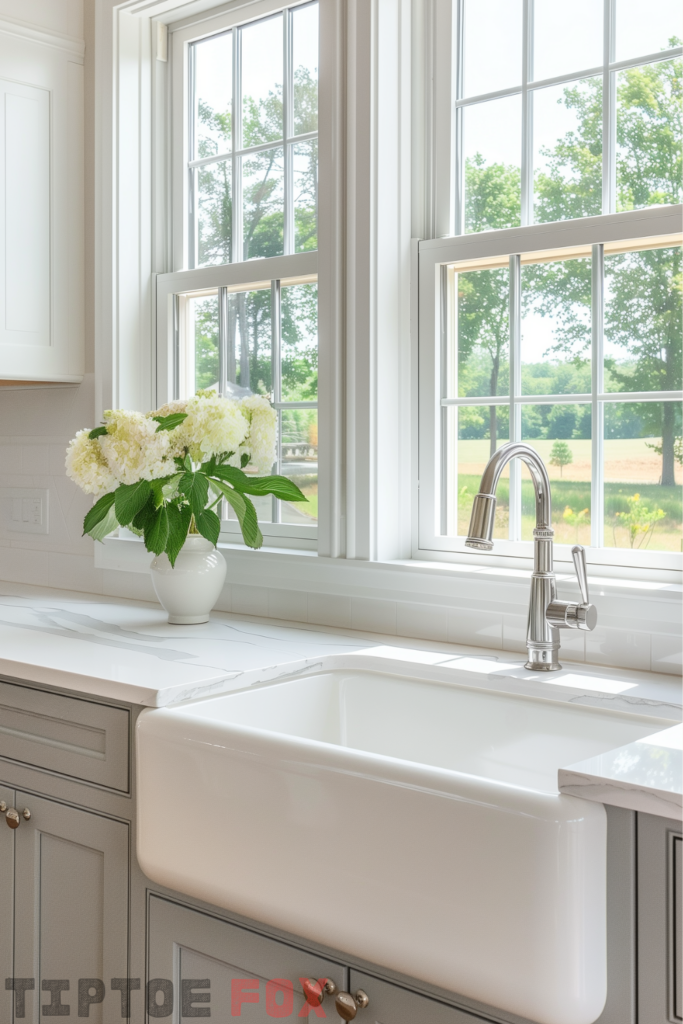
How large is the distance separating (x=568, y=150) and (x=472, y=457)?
0.60 m

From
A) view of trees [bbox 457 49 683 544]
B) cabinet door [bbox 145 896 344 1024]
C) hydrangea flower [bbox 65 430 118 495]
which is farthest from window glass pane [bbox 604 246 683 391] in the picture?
cabinet door [bbox 145 896 344 1024]

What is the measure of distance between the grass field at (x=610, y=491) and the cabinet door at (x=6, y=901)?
1035 millimetres

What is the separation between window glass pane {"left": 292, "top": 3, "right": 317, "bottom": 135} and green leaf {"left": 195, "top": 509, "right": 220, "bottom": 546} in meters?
0.96

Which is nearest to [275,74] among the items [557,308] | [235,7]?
[235,7]

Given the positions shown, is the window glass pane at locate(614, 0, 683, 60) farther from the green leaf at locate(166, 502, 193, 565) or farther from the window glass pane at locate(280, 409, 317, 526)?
the green leaf at locate(166, 502, 193, 565)

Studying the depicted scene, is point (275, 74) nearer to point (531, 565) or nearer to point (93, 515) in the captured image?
point (93, 515)

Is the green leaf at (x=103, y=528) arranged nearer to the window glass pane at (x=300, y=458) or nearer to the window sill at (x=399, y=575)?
the window sill at (x=399, y=575)

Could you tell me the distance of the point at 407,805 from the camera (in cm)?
100

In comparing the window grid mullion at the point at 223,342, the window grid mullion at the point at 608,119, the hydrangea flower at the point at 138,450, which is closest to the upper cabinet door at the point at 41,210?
the window grid mullion at the point at 223,342

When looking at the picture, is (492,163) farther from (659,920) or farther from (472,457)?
(659,920)

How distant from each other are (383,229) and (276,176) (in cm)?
48

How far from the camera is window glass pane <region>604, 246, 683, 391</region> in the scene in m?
1.58

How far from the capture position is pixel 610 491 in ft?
5.46

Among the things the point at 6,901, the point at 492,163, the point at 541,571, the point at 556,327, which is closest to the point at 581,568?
the point at 541,571
